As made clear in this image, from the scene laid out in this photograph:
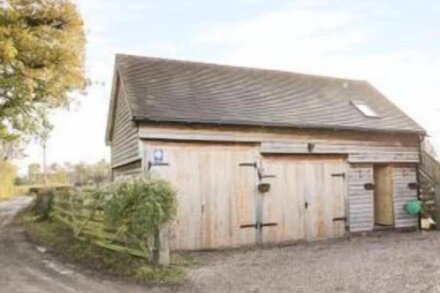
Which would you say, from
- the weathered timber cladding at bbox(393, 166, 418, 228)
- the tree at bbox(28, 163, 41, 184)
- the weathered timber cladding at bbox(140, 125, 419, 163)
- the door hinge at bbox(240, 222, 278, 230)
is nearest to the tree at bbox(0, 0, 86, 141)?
the weathered timber cladding at bbox(140, 125, 419, 163)

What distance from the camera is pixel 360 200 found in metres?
16.5

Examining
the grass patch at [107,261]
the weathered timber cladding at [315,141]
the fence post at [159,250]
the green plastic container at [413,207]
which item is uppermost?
the weathered timber cladding at [315,141]

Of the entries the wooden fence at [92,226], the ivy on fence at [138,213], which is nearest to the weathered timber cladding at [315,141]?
the wooden fence at [92,226]

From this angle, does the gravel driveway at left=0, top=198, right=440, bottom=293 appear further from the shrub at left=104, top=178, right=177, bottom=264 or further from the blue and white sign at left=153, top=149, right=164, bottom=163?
the blue and white sign at left=153, top=149, right=164, bottom=163

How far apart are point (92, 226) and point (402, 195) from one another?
10.4m

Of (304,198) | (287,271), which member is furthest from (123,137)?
(287,271)

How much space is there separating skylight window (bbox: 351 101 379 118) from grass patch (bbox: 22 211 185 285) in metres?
9.51

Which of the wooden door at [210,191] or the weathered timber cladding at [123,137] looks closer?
the wooden door at [210,191]

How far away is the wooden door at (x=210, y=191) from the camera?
13.3 meters

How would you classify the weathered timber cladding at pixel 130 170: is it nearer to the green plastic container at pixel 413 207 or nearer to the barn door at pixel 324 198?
the barn door at pixel 324 198

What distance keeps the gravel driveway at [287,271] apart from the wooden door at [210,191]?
740 millimetres

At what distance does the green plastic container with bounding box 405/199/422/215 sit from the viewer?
56.0 ft

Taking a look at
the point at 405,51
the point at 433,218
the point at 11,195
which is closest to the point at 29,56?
the point at 405,51

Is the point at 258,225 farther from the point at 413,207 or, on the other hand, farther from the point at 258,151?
the point at 413,207
